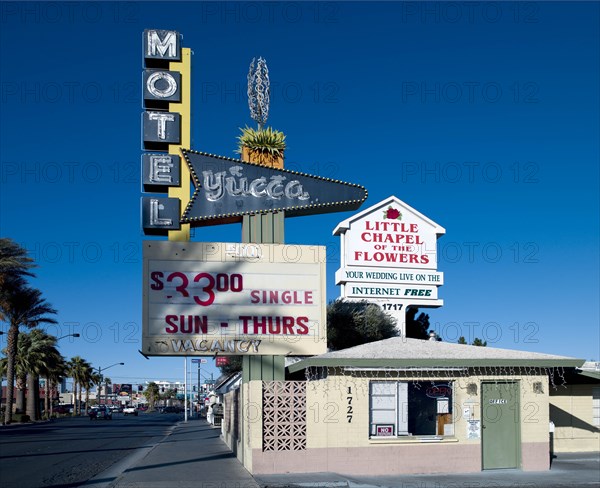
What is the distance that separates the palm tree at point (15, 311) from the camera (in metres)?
52.9

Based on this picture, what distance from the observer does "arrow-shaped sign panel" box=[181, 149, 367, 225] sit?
19.6 m

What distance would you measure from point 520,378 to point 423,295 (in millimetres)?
12146

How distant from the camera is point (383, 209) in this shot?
1240 inches

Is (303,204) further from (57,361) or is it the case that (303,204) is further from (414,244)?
(57,361)

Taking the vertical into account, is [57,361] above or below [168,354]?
below

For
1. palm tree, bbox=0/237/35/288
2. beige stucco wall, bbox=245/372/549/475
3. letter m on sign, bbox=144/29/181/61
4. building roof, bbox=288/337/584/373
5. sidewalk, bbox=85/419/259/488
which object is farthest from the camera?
palm tree, bbox=0/237/35/288

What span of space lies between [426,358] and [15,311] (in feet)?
145

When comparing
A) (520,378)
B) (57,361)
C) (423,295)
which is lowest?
(57,361)

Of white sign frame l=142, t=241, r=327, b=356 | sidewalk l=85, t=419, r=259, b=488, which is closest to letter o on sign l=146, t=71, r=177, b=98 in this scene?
white sign frame l=142, t=241, r=327, b=356

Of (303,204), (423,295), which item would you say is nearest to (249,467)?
(303,204)

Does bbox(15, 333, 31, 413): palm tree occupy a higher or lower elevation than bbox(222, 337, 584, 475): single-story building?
lower

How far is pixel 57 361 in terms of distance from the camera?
76188 millimetres

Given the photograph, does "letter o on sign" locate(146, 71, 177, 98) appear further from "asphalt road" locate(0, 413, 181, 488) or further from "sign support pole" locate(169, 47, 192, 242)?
"asphalt road" locate(0, 413, 181, 488)

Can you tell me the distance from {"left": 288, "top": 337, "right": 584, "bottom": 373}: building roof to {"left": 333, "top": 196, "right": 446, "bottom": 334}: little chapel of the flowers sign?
422 inches
